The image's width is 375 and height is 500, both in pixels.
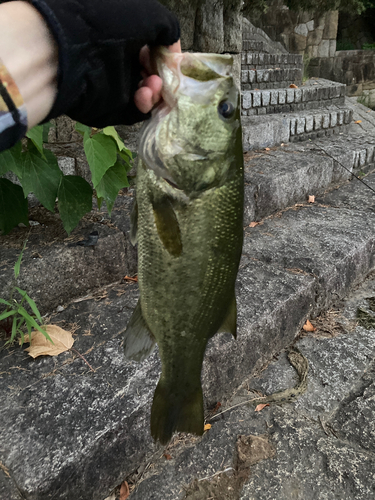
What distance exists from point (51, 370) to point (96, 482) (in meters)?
0.56

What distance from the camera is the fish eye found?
0.99 m

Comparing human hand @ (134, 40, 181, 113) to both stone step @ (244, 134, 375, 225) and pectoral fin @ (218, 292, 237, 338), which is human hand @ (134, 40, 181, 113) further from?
stone step @ (244, 134, 375, 225)

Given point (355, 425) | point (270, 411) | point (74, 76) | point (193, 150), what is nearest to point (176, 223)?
point (193, 150)

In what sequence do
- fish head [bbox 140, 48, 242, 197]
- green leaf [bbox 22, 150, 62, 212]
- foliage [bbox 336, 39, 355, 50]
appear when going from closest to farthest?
fish head [bbox 140, 48, 242, 197], green leaf [bbox 22, 150, 62, 212], foliage [bbox 336, 39, 355, 50]

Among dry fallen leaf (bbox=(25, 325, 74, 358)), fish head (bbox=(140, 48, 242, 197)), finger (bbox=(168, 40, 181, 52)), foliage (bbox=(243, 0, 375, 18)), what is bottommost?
dry fallen leaf (bbox=(25, 325, 74, 358))

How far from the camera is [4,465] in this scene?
1490 millimetres

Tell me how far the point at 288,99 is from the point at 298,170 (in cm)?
206

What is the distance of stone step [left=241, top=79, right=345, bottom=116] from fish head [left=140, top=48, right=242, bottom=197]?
4201mm

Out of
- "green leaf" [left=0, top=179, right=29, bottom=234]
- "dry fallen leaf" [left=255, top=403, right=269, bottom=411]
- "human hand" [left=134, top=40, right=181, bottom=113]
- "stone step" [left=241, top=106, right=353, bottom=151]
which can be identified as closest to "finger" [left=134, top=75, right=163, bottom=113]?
"human hand" [left=134, top=40, right=181, bottom=113]

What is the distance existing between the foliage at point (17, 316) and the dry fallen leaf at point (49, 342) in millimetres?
55

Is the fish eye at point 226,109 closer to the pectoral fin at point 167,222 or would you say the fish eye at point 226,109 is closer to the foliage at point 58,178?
the pectoral fin at point 167,222

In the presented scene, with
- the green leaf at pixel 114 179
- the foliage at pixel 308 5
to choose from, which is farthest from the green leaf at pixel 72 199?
the foliage at pixel 308 5

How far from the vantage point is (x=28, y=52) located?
0.80 metres

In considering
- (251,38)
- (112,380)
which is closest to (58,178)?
(112,380)
